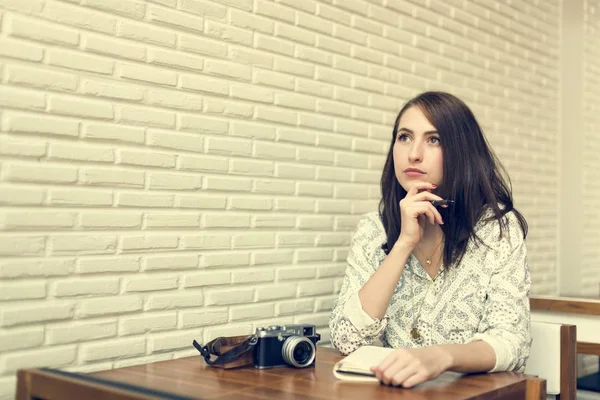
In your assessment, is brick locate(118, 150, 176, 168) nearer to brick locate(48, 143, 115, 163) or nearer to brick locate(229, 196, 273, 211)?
brick locate(48, 143, 115, 163)

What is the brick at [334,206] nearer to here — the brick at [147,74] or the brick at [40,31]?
the brick at [147,74]

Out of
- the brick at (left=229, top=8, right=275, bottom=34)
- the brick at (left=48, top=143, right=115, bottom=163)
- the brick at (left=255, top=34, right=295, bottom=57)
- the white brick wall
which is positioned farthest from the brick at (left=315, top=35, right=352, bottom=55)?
the brick at (left=48, top=143, right=115, bottom=163)

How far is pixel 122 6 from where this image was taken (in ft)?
7.25

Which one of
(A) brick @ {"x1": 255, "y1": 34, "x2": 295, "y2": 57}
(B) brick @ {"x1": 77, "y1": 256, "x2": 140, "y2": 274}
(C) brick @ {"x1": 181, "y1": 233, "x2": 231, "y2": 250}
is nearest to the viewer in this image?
(B) brick @ {"x1": 77, "y1": 256, "x2": 140, "y2": 274}

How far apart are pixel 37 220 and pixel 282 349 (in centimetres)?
79

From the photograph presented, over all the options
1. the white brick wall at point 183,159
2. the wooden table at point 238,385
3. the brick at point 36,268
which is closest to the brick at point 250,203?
the white brick wall at point 183,159

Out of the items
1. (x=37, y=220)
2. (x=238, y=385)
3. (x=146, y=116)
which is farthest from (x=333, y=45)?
(x=238, y=385)

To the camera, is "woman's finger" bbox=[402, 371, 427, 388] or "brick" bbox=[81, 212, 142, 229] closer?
→ "woman's finger" bbox=[402, 371, 427, 388]

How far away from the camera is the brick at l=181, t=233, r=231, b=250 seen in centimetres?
242

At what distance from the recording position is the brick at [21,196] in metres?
1.93

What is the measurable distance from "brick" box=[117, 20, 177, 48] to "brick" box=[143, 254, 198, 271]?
0.71 m

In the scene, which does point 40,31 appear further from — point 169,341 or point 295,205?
point 295,205

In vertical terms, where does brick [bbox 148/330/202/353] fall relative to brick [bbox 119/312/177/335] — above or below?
below

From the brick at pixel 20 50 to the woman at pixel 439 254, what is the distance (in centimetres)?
117
